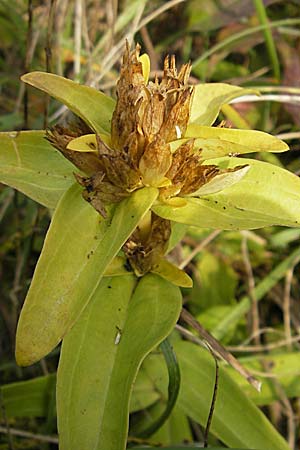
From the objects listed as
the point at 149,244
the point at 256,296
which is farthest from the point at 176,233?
the point at 256,296

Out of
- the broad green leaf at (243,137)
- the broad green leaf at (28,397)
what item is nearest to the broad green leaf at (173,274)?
the broad green leaf at (243,137)

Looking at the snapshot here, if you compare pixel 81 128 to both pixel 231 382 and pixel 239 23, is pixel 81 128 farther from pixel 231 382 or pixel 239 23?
pixel 239 23

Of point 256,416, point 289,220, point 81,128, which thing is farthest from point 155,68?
point 256,416

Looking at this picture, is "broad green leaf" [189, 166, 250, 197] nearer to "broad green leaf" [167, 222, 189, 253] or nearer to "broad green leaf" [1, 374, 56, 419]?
"broad green leaf" [167, 222, 189, 253]

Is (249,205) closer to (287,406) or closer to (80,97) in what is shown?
(80,97)

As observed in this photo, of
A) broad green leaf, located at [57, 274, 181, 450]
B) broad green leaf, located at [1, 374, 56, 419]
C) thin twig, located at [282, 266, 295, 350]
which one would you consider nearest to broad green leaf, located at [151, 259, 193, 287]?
broad green leaf, located at [57, 274, 181, 450]

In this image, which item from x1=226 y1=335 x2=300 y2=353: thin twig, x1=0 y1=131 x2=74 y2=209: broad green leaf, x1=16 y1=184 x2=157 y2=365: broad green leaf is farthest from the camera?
x1=226 y1=335 x2=300 y2=353: thin twig
